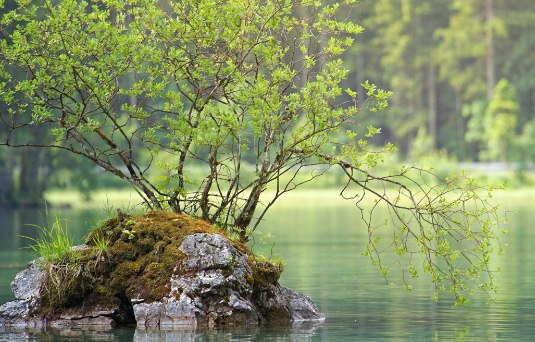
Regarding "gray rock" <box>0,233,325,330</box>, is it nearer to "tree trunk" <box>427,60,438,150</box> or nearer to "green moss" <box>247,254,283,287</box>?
"green moss" <box>247,254,283,287</box>

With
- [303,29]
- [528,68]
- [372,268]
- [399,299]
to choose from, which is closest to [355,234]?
[372,268]

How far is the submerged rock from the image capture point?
15602 millimetres

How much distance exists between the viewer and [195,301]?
15609 millimetres

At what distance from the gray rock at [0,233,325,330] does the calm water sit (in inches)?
17.1

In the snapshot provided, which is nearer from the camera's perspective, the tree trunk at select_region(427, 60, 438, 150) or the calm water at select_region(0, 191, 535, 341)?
the calm water at select_region(0, 191, 535, 341)

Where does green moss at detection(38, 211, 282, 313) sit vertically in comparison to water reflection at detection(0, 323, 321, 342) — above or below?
above

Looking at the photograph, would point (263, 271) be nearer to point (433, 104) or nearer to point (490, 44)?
point (490, 44)

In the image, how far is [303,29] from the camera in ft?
57.6

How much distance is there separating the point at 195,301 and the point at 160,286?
1.49 feet

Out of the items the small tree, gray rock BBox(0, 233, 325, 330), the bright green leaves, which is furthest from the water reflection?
the small tree

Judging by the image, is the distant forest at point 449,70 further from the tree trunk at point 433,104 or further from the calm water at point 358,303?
the calm water at point 358,303

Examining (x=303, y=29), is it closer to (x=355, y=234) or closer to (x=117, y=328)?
(x=117, y=328)

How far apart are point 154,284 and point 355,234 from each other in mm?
22168

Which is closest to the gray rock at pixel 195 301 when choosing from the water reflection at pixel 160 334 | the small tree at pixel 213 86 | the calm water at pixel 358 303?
the water reflection at pixel 160 334
